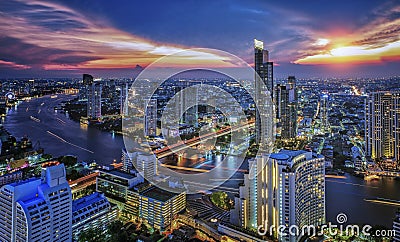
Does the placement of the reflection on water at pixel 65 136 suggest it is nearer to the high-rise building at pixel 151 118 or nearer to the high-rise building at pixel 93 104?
the high-rise building at pixel 93 104

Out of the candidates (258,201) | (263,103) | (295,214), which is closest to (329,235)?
(295,214)

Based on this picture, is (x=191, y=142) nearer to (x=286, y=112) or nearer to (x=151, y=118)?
(x=151, y=118)

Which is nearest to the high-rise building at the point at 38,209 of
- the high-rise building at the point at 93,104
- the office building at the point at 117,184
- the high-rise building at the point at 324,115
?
the office building at the point at 117,184

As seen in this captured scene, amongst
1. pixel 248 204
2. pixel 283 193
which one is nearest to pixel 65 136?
pixel 248 204

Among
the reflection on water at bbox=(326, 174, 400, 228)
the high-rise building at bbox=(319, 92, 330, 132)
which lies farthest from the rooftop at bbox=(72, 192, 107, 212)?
the high-rise building at bbox=(319, 92, 330, 132)

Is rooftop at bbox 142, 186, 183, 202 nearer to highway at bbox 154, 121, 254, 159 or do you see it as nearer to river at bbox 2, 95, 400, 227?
river at bbox 2, 95, 400, 227

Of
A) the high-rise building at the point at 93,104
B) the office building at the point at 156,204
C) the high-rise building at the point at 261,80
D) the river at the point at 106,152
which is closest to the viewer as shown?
the office building at the point at 156,204
